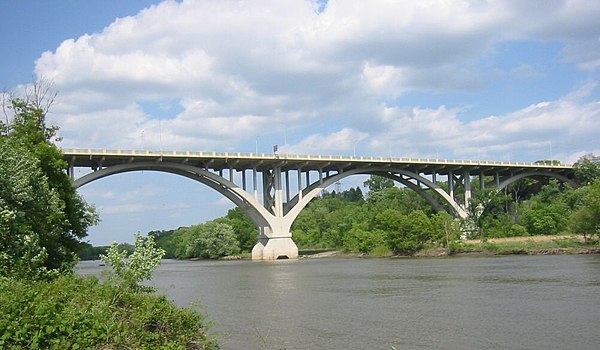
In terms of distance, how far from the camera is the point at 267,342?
1373 centimetres

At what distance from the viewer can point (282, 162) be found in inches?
2346

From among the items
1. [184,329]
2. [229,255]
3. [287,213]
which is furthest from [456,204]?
[184,329]

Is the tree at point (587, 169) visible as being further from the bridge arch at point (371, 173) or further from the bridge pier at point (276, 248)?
the bridge pier at point (276, 248)

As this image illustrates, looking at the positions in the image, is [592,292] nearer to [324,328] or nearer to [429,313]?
[429,313]

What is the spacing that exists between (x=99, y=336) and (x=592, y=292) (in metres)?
17.4

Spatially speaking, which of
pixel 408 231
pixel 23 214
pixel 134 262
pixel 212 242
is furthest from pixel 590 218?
pixel 212 242

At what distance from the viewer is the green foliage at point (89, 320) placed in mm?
8383

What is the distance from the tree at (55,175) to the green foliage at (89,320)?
7517 mm

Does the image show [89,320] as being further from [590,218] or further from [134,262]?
[590,218]

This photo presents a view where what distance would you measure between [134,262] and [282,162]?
45.9m

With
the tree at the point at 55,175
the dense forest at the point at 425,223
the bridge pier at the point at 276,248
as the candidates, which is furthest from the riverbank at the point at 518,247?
the tree at the point at 55,175

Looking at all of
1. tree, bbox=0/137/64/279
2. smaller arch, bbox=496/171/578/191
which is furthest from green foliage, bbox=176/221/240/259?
tree, bbox=0/137/64/279

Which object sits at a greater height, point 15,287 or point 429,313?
point 15,287

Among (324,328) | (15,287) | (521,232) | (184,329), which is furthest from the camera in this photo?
(521,232)
